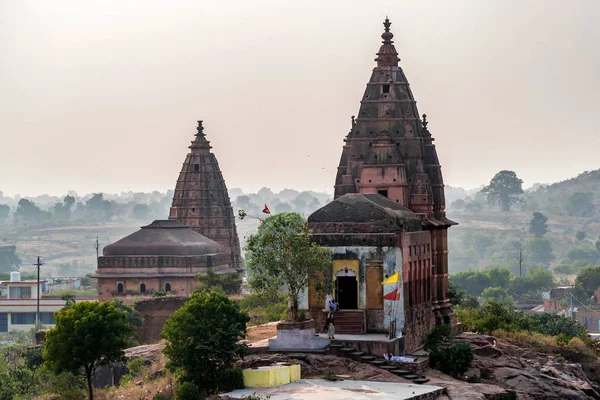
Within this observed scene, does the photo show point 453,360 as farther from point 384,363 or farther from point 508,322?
point 508,322

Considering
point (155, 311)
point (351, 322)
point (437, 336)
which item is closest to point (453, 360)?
point (437, 336)

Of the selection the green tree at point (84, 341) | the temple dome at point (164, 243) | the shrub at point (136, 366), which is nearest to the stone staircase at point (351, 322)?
the green tree at point (84, 341)

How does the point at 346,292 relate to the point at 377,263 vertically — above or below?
below

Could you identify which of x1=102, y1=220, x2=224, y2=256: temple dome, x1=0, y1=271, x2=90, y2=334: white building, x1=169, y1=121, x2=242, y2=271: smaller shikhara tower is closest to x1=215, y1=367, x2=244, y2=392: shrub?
x1=102, y1=220, x2=224, y2=256: temple dome

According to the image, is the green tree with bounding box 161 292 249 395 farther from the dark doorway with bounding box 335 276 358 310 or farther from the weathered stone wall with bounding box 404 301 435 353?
the weathered stone wall with bounding box 404 301 435 353

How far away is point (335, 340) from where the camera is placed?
158 ft

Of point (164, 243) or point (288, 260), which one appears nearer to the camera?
point (288, 260)

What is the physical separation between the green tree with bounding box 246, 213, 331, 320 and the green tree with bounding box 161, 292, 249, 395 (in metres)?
2.79

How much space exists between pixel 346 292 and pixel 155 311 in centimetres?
2974

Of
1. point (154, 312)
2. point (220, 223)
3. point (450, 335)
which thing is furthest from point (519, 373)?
point (220, 223)

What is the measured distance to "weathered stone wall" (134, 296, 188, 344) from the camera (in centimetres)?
7762

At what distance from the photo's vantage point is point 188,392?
43.2 meters

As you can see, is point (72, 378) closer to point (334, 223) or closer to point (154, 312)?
point (334, 223)

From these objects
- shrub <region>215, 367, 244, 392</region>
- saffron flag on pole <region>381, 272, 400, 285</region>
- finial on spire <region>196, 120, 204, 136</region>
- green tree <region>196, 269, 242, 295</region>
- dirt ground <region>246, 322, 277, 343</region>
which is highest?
finial on spire <region>196, 120, 204, 136</region>
